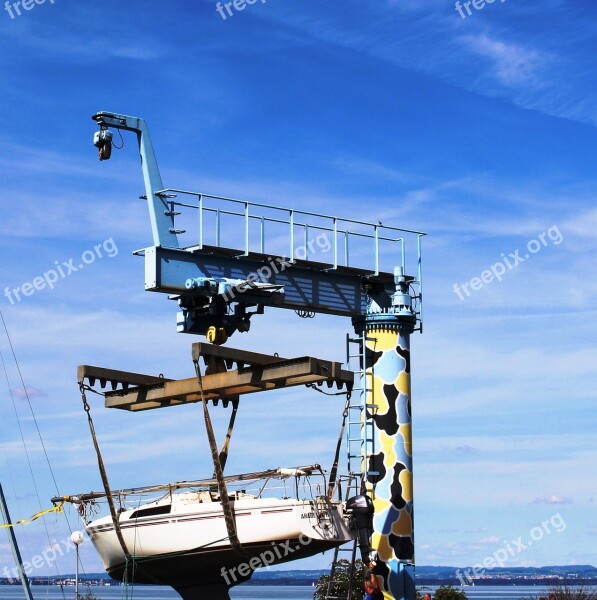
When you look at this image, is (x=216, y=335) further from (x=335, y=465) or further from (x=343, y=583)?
(x=343, y=583)

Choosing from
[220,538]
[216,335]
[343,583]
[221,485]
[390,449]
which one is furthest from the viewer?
[343,583]

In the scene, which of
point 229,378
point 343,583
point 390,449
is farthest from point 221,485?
Result: point 343,583

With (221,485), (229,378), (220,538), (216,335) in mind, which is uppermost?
(216,335)

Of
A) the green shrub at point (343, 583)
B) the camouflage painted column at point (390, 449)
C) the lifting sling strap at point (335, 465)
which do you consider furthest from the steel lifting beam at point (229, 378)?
the green shrub at point (343, 583)

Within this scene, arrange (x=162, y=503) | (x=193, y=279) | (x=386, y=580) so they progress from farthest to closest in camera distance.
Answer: (x=386, y=580), (x=193, y=279), (x=162, y=503)

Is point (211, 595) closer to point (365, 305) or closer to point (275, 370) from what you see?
point (275, 370)

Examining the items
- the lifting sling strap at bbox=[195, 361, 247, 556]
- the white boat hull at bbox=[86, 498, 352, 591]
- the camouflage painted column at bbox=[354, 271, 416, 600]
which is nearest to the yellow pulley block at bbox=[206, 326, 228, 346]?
the lifting sling strap at bbox=[195, 361, 247, 556]

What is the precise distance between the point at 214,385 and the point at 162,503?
11.0 feet

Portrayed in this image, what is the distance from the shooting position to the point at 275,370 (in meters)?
29.5

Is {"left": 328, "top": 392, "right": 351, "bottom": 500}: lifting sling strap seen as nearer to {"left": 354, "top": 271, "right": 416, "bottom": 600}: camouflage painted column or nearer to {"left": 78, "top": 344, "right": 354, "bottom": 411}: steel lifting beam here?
{"left": 78, "top": 344, "right": 354, "bottom": 411}: steel lifting beam


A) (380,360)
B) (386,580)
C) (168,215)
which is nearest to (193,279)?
(168,215)

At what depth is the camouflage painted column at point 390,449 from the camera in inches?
1431

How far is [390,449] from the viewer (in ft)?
120

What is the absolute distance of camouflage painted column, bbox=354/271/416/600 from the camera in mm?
36344
